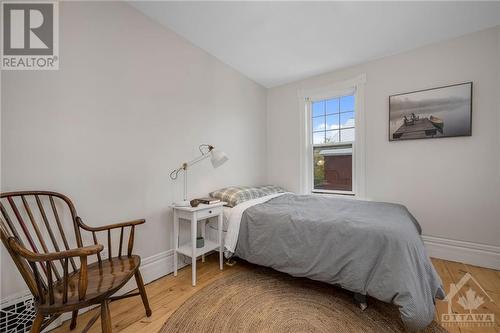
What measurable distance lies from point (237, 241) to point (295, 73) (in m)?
2.53

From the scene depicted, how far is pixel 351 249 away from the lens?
5.19ft

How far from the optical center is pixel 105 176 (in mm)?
1705

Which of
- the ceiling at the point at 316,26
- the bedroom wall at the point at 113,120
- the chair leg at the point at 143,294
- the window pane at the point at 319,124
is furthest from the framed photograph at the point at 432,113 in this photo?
the chair leg at the point at 143,294

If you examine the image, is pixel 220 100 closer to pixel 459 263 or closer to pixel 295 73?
pixel 295 73

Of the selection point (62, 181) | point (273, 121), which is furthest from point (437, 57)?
point (62, 181)

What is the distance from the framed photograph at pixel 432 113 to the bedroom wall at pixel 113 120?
90.5 inches

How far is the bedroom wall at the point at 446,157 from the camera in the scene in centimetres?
215

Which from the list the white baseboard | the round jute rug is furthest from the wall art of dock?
the round jute rug

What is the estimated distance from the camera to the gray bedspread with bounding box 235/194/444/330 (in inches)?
52.5

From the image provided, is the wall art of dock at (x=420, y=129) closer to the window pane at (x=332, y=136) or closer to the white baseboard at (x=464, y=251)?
the window pane at (x=332, y=136)

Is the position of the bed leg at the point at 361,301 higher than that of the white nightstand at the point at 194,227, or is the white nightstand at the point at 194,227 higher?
the white nightstand at the point at 194,227

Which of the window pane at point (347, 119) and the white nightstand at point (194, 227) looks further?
the window pane at point (347, 119)

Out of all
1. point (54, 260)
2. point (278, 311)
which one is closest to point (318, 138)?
point (278, 311)

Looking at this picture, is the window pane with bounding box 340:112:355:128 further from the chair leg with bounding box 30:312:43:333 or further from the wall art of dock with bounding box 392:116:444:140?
the chair leg with bounding box 30:312:43:333
